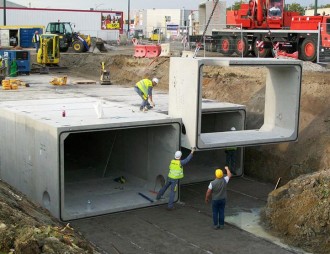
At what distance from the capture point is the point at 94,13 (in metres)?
67.6

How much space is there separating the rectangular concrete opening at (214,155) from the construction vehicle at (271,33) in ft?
28.2

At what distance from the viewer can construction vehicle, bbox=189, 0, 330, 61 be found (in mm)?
26328

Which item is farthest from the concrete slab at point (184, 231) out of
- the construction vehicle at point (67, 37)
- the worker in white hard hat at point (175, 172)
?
the construction vehicle at point (67, 37)

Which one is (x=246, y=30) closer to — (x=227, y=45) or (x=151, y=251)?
(x=227, y=45)

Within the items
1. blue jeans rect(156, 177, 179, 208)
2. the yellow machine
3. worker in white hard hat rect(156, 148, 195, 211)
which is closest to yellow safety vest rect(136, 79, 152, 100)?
worker in white hard hat rect(156, 148, 195, 211)

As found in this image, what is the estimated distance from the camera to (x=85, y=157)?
1903cm

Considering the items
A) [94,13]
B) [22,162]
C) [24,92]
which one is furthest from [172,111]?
[94,13]

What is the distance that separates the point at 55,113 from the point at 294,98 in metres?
6.78

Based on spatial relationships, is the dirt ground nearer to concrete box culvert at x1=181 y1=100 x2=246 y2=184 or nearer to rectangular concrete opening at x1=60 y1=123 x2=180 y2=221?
concrete box culvert at x1=181 y1=100 x2=246 y2=184

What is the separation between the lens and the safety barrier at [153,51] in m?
33.8

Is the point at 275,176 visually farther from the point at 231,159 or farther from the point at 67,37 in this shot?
the point at 67,37

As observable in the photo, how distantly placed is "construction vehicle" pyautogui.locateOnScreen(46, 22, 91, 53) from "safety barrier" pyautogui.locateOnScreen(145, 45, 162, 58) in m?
8.82

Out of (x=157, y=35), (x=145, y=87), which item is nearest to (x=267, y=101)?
(x=145, y=87)

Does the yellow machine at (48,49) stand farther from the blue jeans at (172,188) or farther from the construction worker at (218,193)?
the construction worker at (218,193)
